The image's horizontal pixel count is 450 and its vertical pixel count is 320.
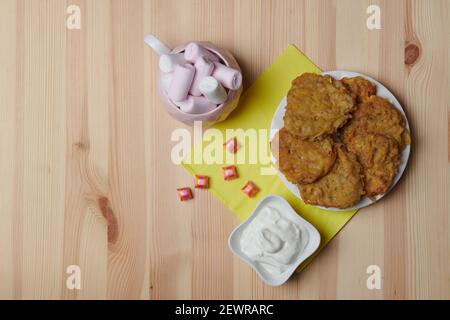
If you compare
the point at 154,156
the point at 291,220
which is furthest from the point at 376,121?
the point at 154,156

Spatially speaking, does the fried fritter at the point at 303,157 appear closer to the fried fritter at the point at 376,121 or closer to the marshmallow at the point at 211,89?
the fried fritter at the point at 376,121

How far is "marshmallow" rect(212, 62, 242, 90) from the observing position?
3.02ft

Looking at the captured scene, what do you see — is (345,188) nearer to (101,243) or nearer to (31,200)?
(101,243)

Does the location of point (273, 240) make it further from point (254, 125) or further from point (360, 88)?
point (360, 88)

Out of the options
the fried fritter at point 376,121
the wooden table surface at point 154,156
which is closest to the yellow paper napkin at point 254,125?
the wooden table surface at point 154,156

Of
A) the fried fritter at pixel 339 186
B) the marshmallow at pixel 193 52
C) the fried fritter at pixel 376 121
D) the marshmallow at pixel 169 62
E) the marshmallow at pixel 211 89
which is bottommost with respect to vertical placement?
the fried fritter at pixel 339 186

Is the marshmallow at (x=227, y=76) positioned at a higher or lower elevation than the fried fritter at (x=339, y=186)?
higher

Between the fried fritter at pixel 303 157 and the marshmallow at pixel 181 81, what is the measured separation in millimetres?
261

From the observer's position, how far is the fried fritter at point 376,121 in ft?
3.38

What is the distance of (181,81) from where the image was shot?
0.89m

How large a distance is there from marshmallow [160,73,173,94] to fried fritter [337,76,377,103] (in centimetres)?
39

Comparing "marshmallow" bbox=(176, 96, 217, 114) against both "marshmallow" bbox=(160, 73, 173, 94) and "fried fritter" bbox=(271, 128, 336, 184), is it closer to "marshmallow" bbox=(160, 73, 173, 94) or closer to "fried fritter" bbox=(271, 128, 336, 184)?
"marshmallow" bbox=(160, 73, 173, 94)

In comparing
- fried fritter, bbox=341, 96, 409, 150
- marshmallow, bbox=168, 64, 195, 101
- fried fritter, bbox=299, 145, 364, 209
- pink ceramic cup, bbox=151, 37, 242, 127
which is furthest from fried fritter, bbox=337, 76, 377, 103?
marshmallow, bbox=168, 64, 195, 101

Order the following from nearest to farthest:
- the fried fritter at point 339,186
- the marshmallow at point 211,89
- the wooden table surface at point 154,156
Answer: the marshmallow at point 211,89 < the fried fritter at point 339,186 < the wooden table surface at point 154,156
